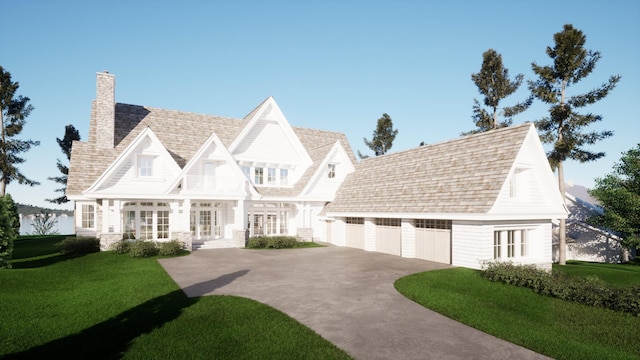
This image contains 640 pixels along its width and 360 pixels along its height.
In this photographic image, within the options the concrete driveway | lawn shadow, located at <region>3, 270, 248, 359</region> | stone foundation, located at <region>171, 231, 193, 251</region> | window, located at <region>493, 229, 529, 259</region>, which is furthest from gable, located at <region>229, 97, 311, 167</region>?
lawn shadow, located at <region>3, 270, 248, 359</region>

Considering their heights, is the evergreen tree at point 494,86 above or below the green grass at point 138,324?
above

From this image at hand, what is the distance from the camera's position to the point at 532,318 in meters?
9.32

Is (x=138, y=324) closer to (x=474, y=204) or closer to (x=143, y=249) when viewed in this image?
(x=143, y=249)

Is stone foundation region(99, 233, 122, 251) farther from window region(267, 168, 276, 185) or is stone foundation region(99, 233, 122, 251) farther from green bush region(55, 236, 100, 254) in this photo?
window region(267, 168, 276, 185)

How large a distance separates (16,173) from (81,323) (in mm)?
36582

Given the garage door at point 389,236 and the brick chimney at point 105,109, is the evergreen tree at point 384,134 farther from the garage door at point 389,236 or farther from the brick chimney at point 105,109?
the brick chimney at point 105,109

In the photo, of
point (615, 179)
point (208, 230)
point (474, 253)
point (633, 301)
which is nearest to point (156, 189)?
point (208, 230)

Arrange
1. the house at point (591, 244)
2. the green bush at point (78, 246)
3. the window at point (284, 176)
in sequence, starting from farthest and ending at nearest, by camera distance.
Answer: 1. the house at point (591, 244)
2. the window at point (284, 176)
3. the green bush at point (78, 246)

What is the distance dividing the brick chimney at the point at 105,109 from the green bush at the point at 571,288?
2467cm

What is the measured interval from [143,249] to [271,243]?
781 cm

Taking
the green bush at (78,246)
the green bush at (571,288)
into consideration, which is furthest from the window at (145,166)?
the green bush at (571,288)

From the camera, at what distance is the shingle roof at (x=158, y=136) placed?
23047mm

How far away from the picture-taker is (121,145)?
25047 mm

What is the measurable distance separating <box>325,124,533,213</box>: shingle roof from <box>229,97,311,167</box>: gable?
642cm
